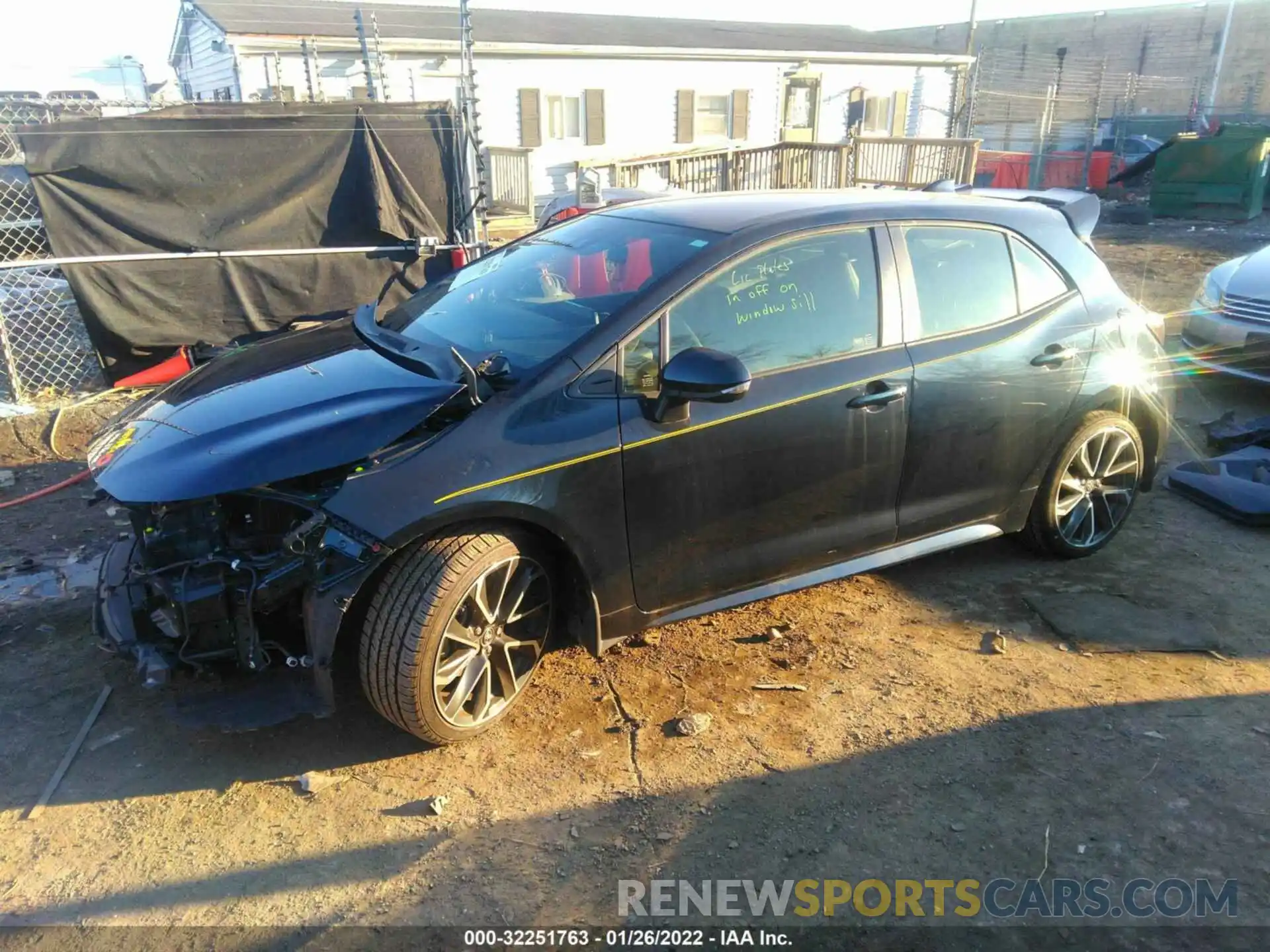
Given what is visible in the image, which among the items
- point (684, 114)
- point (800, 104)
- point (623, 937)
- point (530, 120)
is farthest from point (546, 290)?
point (800, 104)

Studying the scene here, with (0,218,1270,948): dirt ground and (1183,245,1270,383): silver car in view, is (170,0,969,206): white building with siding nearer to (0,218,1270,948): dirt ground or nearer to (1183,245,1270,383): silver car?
(1183,245,1270,383): silver car

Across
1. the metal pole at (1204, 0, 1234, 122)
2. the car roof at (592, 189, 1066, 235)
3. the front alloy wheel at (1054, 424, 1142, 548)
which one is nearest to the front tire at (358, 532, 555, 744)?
the car roof at (592, 189, 1066, 235)

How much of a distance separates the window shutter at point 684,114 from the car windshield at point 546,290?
17513 millimetres

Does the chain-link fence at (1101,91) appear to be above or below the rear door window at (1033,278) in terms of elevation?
above

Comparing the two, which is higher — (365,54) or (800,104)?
(365,54)

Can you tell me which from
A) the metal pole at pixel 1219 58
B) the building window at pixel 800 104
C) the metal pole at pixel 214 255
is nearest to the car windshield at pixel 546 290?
the metal pole at pixel 214 255

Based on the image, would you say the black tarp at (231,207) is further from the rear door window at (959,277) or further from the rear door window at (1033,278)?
the rear door window at (1033,278)

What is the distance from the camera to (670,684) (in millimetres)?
3475

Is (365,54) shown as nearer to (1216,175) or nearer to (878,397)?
(878,397)

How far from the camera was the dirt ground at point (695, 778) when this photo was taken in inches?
101

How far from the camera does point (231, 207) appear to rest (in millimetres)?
6984

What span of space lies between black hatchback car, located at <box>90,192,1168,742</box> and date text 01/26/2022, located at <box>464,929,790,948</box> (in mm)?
741

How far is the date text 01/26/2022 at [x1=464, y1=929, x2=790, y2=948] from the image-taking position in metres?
2.38

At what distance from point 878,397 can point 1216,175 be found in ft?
58.7
